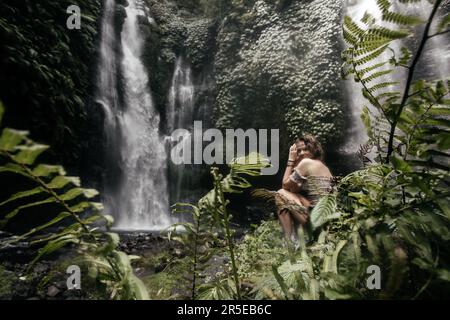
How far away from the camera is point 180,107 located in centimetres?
1116

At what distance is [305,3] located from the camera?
34.2ft

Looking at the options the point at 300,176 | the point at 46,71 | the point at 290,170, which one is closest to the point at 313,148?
the point at 290,170

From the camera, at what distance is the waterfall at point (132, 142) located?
9414mm

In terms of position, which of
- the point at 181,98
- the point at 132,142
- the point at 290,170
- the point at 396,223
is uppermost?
the point at 181,98

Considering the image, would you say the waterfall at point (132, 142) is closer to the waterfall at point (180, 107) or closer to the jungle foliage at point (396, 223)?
the waterfall at point (180, 107)

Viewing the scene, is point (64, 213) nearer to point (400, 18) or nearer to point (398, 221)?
point (398, 221)

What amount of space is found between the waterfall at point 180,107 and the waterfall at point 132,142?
399mm

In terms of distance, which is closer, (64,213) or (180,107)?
(64,213)

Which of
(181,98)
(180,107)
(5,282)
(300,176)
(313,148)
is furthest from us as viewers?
(181,98)

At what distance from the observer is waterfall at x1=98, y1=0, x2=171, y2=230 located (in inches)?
371

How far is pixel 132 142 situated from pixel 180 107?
2.41 m

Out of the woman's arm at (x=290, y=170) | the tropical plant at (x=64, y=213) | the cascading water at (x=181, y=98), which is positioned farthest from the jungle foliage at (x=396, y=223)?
the cascading water at (x=181, y=98)

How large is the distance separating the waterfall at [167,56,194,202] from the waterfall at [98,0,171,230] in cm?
40
